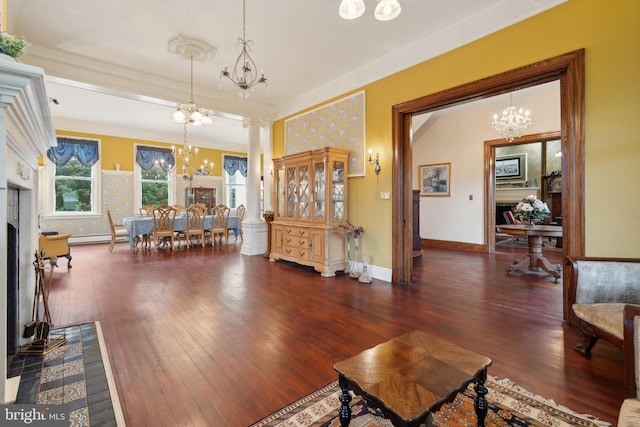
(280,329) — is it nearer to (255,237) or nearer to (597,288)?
(597,288)

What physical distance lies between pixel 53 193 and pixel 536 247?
10.6 meters

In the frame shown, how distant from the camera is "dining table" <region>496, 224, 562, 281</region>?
14.1 feet

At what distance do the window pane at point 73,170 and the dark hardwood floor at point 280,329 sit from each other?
4.31 metres

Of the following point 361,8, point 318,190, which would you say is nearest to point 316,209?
point 318,190

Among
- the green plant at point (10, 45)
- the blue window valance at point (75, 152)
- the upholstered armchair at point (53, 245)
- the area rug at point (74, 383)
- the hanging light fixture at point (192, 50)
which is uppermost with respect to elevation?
the hanging light fixture at point (192, 50)

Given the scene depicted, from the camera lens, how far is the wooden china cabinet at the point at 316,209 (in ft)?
14.9

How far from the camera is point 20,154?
5.70 ft

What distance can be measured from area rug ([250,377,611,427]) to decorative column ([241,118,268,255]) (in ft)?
15.6

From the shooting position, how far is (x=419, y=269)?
4918 millimetres

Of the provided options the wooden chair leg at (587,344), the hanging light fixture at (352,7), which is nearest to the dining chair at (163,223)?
the hanging light fixture at (352,7)

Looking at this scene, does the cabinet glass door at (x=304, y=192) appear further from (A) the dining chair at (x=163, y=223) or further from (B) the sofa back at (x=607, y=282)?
(A) the dining chair at (x=163, y=223)

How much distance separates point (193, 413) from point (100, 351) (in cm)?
119

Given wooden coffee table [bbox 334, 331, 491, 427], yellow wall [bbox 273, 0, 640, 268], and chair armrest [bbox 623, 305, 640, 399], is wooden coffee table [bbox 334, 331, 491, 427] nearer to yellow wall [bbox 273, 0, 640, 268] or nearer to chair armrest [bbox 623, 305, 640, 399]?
chair armrest [bbox 623, 305, 640, 399]

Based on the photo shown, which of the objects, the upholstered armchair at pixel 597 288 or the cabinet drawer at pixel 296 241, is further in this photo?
the cabinet drawer at pixel 296 241
